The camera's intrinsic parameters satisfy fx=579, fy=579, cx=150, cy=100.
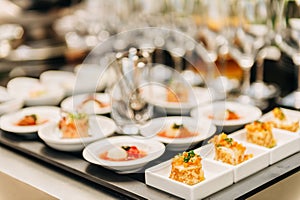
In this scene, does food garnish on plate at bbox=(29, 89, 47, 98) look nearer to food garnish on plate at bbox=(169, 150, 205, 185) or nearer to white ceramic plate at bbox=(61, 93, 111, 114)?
white ceramic plate at bbox=(61, 93, 111, 114)

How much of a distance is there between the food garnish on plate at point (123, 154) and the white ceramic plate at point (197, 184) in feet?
0.39

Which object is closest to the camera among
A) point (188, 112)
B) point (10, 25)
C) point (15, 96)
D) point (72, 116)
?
point (72, 116)

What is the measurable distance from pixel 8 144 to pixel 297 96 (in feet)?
4.03

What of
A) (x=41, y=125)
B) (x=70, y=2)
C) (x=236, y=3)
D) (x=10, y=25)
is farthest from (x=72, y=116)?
(x=70, y=2)

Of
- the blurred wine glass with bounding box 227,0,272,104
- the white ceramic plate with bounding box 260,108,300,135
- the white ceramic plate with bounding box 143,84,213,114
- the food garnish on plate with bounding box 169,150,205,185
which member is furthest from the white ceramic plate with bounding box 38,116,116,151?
the blurred wine glass with bounding box 227,0,272,104

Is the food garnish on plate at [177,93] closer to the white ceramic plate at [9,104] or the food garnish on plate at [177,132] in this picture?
the food garnish on plate at [177,132]

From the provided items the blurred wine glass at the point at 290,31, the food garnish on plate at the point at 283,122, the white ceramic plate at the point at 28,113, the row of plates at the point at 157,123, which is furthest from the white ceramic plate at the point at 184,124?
the blurred wine glass at the point at 290,31

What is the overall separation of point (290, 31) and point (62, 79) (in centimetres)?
110

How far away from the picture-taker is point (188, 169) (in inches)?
61.3

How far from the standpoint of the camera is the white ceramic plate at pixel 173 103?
2.25m

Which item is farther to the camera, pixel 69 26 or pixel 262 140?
pixel 69 26

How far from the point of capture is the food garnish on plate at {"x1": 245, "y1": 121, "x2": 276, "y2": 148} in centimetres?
182

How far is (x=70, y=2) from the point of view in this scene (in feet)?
17.4

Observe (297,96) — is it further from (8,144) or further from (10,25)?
(10,25)
